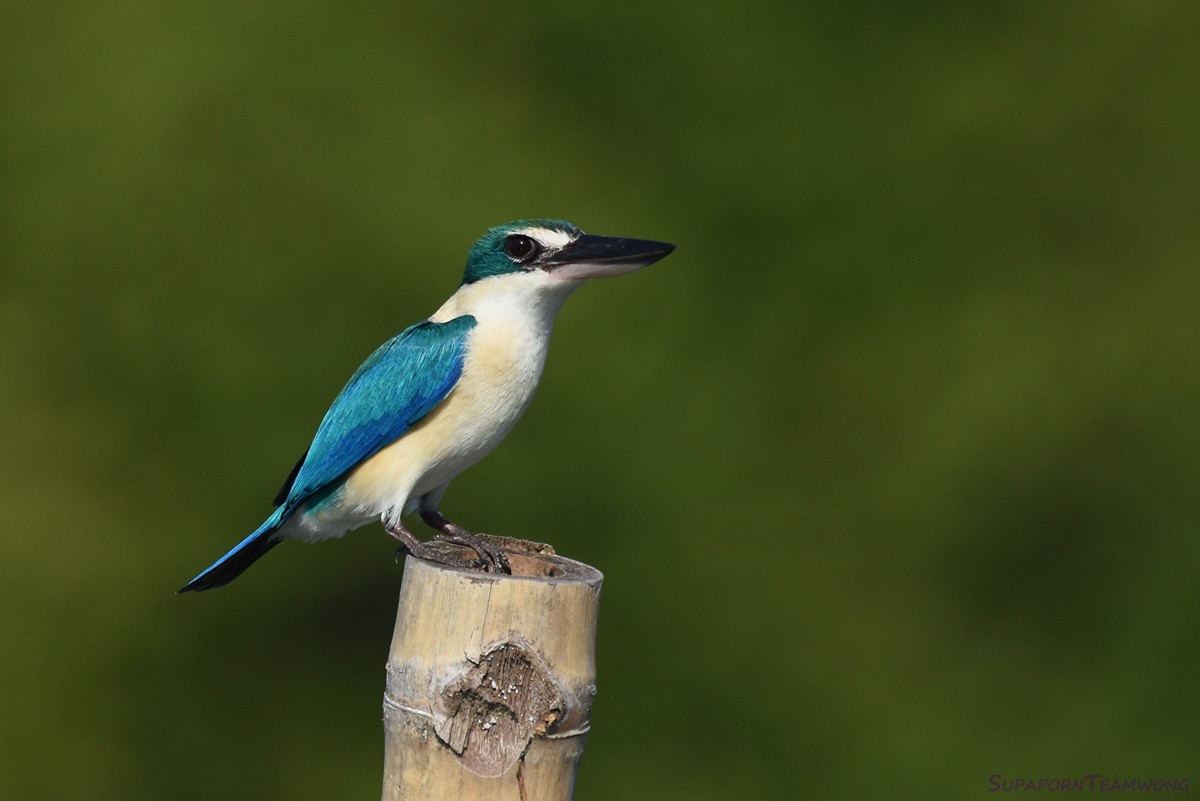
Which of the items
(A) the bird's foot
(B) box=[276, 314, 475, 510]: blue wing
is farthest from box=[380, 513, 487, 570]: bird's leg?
(B) box=[276, 314, 475, 510]: blue wing

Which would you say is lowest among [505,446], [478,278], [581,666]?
[581,666]

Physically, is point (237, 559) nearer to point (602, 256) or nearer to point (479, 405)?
point (479, 405)

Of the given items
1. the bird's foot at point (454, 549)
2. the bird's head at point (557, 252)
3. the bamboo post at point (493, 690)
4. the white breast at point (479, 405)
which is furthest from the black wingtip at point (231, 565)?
the bamboo post at point (493, 690)

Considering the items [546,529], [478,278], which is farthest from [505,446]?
[478,278]

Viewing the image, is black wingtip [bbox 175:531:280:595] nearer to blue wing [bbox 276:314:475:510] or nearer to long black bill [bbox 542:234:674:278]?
blue wing [bbox 276:314:475:510]

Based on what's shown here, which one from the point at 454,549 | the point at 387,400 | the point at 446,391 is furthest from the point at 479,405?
the point at 454,549

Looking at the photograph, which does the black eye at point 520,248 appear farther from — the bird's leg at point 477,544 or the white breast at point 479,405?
the bird's leg at point 477,544

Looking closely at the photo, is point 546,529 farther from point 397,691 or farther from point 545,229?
point 397,691
